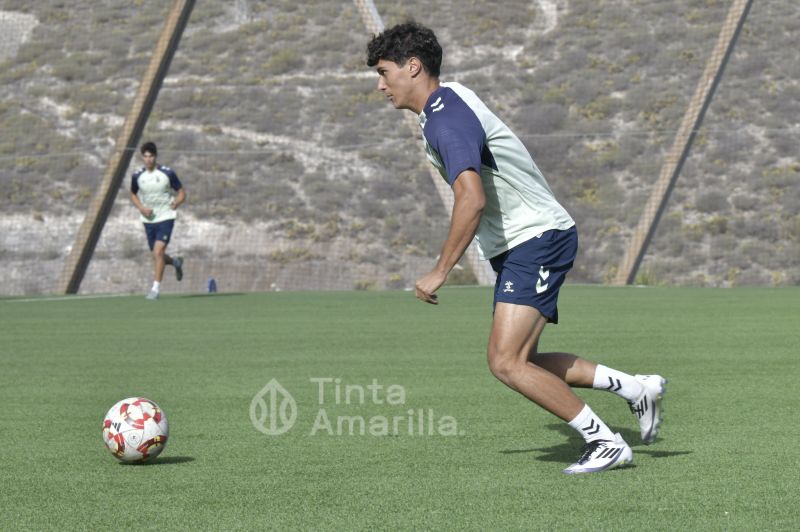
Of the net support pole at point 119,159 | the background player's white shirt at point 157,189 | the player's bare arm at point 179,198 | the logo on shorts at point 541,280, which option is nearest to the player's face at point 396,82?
the logo on shorts at point 541,280

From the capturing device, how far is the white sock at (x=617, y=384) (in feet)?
20.5

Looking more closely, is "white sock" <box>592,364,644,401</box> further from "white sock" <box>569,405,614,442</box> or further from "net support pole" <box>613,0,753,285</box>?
"net support pole" <box>613,0,753,285</box>

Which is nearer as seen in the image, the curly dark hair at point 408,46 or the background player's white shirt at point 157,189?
the curly dark hair at point 408,46

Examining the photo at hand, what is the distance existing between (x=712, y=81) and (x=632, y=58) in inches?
1021

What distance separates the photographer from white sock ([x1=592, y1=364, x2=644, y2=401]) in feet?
20.5

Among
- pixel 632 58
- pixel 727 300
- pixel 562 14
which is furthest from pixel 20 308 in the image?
pixel 562 14

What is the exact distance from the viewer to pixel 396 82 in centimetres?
599

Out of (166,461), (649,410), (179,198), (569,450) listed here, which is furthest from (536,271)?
(179,198)

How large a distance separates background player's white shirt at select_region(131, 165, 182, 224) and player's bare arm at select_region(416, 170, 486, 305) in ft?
43.6

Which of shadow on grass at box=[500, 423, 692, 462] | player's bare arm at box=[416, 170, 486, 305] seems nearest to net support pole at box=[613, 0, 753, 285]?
shadow on grass at box=[500, 423, 692, 462]

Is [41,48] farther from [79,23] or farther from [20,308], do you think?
[20,308]

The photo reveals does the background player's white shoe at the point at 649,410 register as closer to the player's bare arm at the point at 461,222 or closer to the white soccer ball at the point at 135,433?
the player's bare arm at the point at 461,222

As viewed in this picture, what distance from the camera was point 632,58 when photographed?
45.9 m

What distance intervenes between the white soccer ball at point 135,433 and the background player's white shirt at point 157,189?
40.8 ft
